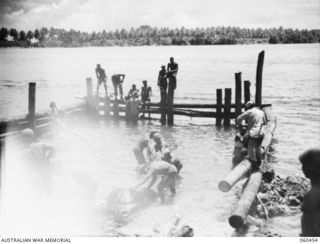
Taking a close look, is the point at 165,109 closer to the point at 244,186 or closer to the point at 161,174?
the point at 244,186

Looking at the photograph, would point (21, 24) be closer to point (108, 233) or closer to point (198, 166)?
point (108, 233)

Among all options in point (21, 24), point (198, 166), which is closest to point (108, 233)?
point (198, 166)

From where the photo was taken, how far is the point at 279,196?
26.2ft

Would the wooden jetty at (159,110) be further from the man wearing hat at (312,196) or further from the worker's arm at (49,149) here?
the man wearing hat at (312,196)

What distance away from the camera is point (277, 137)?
15289 millimetres

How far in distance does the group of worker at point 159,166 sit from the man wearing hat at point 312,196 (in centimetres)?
461

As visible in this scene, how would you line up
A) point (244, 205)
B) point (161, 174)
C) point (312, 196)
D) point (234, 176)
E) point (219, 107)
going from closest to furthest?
point (312, 196) < point (244, 205) < point (234, 176) < point (161, 174) < point (219, 107)

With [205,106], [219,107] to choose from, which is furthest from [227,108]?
[205,106]

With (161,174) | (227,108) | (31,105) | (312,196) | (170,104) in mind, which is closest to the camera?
(312,196)

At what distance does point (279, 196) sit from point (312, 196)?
4.84m

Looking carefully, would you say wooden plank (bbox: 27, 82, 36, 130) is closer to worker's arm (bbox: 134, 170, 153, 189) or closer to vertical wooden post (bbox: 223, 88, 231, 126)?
worker's arm (bbox: 134, 170, 153, 189)

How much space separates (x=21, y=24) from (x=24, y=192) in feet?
13.6

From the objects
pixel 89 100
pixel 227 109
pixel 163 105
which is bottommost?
pixel 227 109

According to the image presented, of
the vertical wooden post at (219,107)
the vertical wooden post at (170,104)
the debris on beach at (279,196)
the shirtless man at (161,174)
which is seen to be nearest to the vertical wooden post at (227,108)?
the vertical wooden post at (219,107)
